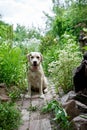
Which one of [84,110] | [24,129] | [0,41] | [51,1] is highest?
[51,1]

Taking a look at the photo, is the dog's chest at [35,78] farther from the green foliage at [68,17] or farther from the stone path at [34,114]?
the green foliage at [68,17]

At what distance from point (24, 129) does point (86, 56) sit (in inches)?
45.3

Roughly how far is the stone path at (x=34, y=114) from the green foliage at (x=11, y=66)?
1.52 ft

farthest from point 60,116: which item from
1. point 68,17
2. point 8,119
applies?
point 68,17

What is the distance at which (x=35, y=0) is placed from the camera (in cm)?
757

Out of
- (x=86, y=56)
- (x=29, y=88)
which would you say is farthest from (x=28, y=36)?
(x=86, y=56)

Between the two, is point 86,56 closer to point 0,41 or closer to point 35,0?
point 0,41

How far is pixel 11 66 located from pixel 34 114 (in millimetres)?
1401

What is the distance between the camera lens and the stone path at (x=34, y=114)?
142 inches

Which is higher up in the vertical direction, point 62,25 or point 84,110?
point 62,25

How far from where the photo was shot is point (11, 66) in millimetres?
5199

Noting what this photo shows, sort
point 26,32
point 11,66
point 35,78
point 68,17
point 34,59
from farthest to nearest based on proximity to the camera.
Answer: point 26,32 < point 68,17 < point 11,66 < point 35,78 < point 34,59

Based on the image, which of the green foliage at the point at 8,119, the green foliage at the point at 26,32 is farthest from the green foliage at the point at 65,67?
the green foliage at the point at 26,32

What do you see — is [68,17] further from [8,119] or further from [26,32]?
[8,119]
